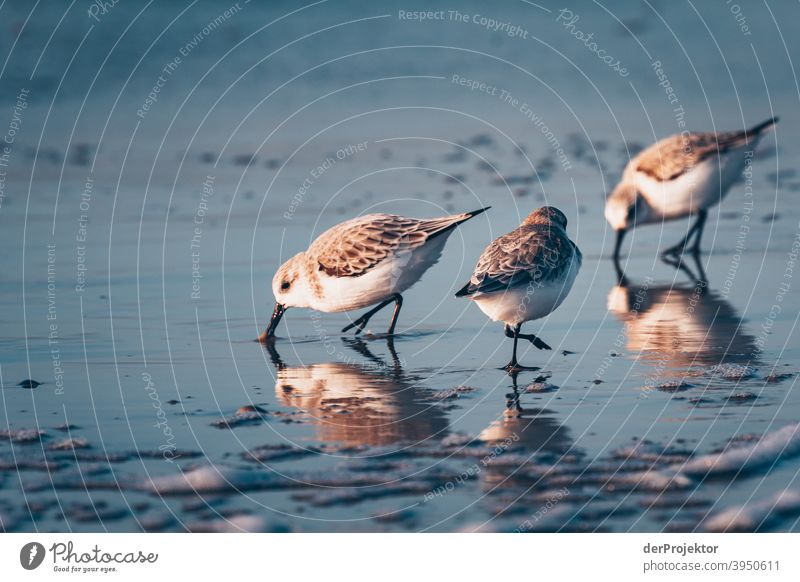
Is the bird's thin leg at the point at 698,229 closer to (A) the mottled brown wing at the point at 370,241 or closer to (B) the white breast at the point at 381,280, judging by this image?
(B) the white breast at the point at 381,280

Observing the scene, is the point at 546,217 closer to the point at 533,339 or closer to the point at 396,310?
the point at 533,339

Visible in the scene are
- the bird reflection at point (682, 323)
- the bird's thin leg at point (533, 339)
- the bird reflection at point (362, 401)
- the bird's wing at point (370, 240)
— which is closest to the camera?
the bird reflection at point (362, 401)

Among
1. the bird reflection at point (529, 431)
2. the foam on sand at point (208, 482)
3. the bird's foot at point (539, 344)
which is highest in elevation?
the bird's foot at point (539, 344)

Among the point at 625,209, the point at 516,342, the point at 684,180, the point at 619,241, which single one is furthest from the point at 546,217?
the point at 684,180

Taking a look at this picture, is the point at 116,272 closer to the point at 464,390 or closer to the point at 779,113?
the point at 464,390

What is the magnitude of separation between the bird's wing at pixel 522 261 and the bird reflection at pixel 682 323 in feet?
3.21

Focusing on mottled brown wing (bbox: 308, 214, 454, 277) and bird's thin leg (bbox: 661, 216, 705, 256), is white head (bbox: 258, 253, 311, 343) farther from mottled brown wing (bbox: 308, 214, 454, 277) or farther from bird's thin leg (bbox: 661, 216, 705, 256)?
bird's thin leg (bbox: 661, 216, 705, 256)

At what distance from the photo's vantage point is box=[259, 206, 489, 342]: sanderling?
10586 millimetres

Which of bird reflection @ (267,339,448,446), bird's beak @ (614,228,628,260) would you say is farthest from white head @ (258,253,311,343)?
bird's beak @ (614,228,628,260)

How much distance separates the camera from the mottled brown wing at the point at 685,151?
14.2 m

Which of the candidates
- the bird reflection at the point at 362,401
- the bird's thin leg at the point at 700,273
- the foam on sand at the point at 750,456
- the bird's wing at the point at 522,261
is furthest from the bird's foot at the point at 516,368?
the bird's thin leg at the point at 700,273

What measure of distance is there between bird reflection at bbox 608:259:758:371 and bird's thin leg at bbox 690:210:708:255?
1047 millimetres

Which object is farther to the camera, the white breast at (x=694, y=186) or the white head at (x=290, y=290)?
the white breast at (x=694, y=186)
